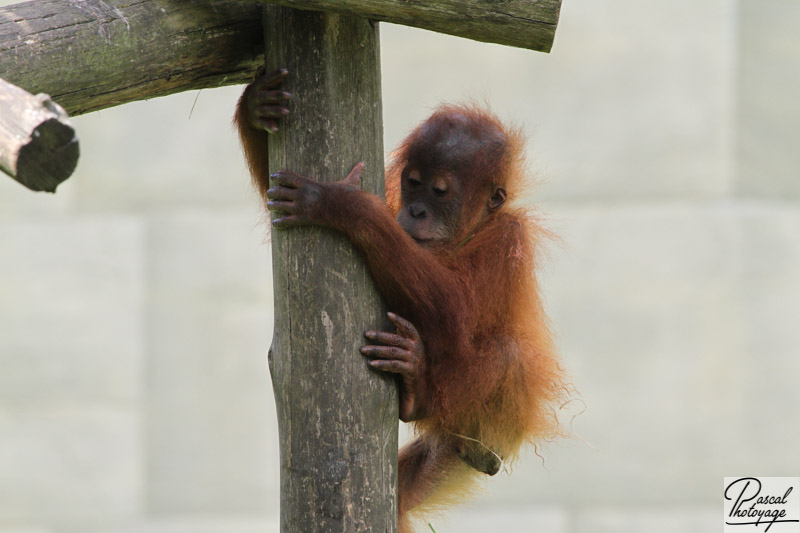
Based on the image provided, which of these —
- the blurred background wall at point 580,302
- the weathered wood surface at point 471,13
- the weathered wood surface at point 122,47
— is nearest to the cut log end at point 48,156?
the weathered wood surface at point 122,47

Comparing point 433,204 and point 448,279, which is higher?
point 433,204

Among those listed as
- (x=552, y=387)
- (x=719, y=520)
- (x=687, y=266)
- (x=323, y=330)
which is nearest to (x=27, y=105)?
(x=323, y=330)

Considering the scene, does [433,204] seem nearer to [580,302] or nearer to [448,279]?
[448,279]

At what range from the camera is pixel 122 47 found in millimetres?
2957

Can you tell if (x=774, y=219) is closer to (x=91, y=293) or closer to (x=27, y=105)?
(x=91, y=293)

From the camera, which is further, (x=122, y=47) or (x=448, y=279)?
(x=448, y=279)

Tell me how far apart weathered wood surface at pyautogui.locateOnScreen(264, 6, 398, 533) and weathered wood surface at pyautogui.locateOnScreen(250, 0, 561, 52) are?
0.25 metres

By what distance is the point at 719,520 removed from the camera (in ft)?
22.6

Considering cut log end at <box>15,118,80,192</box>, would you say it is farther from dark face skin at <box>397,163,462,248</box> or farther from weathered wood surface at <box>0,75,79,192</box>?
dark face skin at <box>397,163,462,248</box>

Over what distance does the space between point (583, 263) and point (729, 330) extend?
3.55 feet

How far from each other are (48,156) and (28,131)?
9 cm
